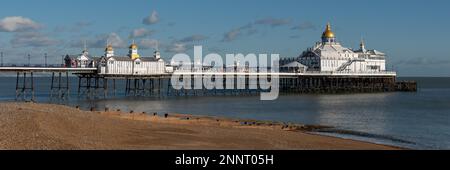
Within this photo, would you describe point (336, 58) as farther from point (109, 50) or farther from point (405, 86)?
point (109, 50)

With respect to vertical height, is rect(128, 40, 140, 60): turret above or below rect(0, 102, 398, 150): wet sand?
above

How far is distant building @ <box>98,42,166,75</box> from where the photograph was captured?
223ft

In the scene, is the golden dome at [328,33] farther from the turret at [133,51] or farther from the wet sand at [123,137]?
the wet sand at [123,137]

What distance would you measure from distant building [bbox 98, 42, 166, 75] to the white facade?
3365 cm

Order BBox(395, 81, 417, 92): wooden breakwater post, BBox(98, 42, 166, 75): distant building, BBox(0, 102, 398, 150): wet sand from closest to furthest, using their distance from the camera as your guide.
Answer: BBox(0, 102, 398, 150): wet sand < BBox(98, 42, 166, 75): distant building < BBox(395, 81, 417, 92): wooden breakwater post

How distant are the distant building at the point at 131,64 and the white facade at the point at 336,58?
3365 centimetres

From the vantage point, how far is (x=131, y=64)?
7088cm

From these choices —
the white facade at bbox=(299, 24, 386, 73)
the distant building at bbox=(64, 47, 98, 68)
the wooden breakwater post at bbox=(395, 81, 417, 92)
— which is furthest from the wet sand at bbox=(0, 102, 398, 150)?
the wooden breakwater post at bbox=(395, 81, 417, 92)

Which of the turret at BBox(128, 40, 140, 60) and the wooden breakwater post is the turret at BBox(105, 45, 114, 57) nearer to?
the turret at BBox(128, 40, 140, 60)

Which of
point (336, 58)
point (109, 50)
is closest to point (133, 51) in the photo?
point (109, 50)

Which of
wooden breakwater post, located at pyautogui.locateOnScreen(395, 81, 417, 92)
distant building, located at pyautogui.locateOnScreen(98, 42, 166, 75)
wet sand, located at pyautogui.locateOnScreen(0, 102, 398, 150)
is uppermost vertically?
distant building, located at pyautogui.locateOnScreen(98, 42, 166, 75)

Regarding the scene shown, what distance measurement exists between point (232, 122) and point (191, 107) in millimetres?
16551

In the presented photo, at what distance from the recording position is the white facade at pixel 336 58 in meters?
102
